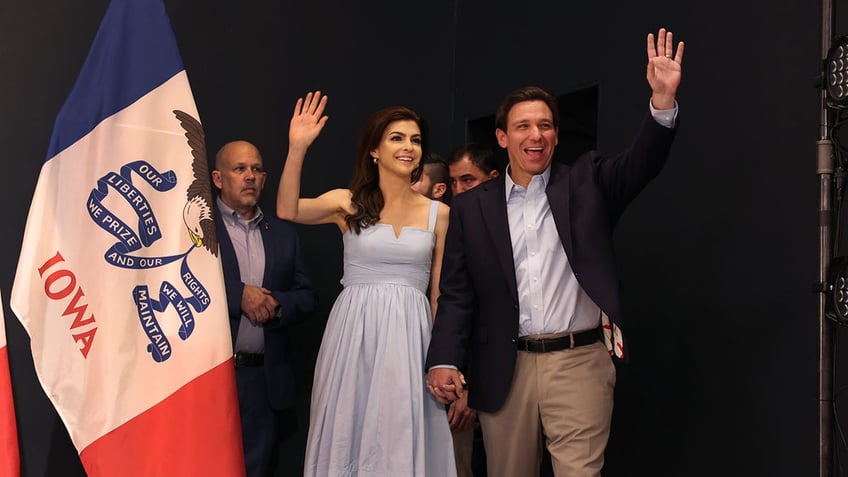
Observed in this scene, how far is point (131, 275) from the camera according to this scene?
2961 millimetres

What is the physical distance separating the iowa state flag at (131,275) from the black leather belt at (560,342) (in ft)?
3.28

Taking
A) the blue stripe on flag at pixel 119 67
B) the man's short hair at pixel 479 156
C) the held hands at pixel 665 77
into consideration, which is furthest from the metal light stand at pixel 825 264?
the blue stripe on flag at pixel 119 67

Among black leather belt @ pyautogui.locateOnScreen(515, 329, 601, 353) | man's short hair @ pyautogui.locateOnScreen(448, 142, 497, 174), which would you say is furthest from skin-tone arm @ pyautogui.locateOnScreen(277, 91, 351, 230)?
man's short hair @ pyautogui.locateOnScreen(448, 142, 497, 174)

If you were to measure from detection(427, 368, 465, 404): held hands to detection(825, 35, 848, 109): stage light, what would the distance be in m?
1.45

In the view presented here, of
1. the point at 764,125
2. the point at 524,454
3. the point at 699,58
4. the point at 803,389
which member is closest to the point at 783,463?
the point at 803,389

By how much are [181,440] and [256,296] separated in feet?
4.05

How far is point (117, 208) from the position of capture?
2963mm

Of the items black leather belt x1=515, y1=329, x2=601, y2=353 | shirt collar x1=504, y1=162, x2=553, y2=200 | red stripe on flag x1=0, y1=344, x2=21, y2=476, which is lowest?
red stripe on flag x1=0, y1=344, x2=21, y2=476

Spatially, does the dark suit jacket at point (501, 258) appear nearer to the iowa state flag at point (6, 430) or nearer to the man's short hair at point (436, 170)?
the man's short hair at point (436, 170)

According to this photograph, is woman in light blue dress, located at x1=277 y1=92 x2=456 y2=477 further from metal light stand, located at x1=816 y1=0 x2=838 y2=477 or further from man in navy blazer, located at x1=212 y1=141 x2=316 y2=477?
metal light stand, located at x1=816 y1=0 x2=838 y2=477

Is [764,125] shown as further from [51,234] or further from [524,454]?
[51,234]

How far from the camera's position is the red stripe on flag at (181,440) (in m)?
2.89

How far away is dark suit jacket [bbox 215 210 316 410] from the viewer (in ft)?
13.7

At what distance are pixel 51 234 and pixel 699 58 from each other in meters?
2.64
